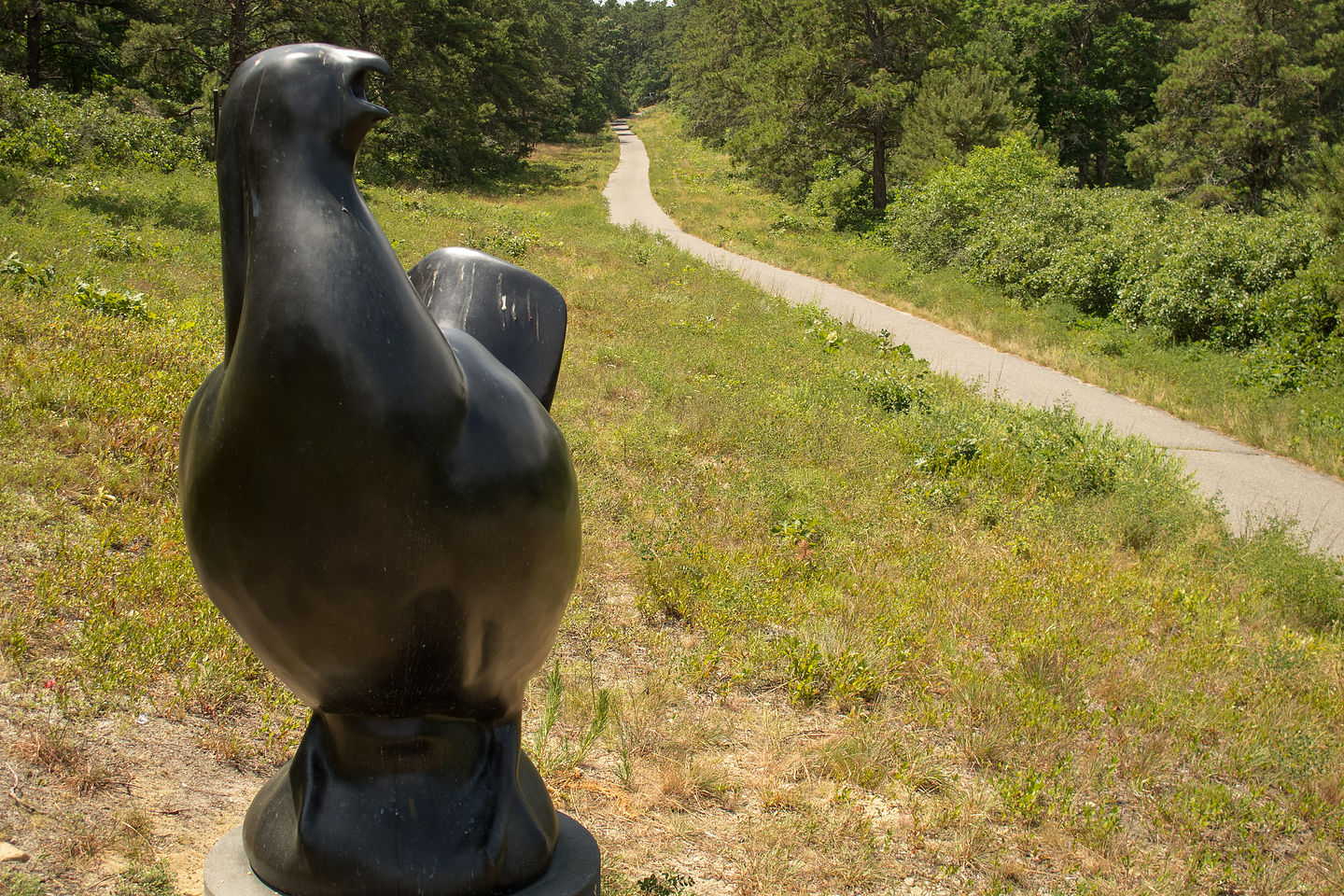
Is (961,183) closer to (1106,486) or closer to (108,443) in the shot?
(1106,486)

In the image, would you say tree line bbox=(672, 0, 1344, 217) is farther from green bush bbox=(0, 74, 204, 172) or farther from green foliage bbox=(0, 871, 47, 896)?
green foliage bbox=(0, 871, 47, 896)

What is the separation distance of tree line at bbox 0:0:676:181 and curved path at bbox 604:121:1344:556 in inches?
364

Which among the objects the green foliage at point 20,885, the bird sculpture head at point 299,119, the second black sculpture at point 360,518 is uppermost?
the bird sculpture head at point 299,119

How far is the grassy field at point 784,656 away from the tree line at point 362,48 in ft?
29.9

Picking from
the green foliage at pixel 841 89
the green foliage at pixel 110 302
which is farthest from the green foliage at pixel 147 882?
the green foliage at pixel 841 89

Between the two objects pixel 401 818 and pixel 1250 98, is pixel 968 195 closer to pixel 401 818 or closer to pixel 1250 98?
pixel 1250 98

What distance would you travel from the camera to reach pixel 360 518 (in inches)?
74.7

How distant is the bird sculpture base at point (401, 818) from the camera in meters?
2.16

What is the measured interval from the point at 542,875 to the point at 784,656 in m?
3.20

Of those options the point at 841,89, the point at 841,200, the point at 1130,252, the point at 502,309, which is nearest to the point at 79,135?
the point at 1130,252

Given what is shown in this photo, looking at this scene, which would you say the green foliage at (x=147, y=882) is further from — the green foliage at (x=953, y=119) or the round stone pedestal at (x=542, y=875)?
the green foliage at (x=953, y=119)

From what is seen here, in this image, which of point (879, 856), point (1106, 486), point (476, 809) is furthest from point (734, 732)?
point (1106, 486)

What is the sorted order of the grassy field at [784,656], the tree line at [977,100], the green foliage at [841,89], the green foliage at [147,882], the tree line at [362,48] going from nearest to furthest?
the green foliage at [147,882] < the grassy field at [784,656] < the tree line at [362,48] < the tree line at [977,100] < the green foliage at [841,89]

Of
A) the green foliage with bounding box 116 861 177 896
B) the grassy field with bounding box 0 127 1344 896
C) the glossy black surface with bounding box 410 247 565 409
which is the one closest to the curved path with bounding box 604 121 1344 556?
the grassy field with bounding box 0 127 1344 896
